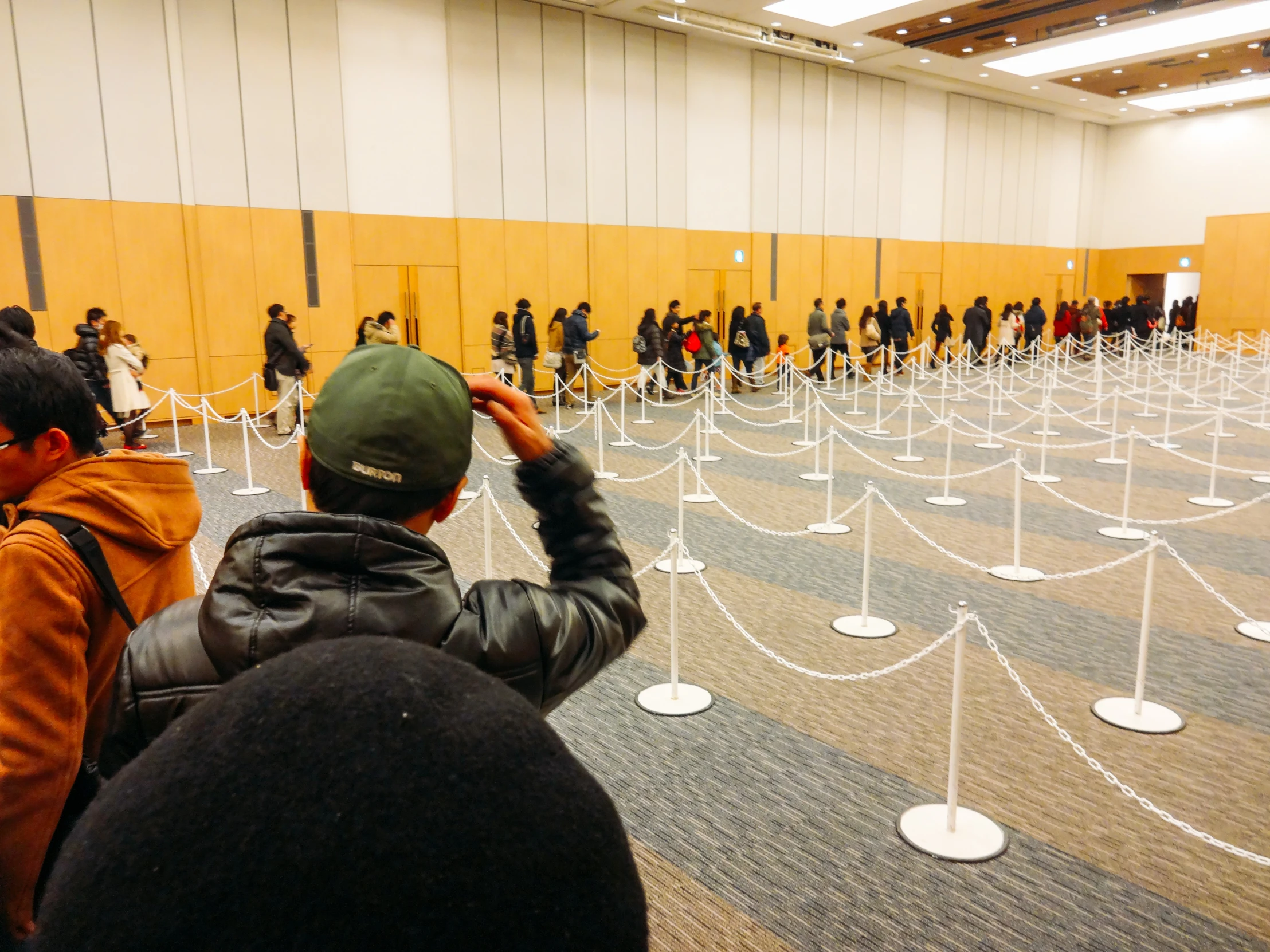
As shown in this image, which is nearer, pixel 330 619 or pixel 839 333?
pixel 330 619

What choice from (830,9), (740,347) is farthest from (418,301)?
(830,9)

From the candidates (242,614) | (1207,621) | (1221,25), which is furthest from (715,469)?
(1221,25)

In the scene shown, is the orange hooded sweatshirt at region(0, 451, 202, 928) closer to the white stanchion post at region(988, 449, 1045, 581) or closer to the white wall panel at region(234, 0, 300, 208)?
the white stanchion post at region(988, 449, 1045, 581)

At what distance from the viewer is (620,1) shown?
19125mm

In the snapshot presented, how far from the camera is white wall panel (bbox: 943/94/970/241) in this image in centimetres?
2862

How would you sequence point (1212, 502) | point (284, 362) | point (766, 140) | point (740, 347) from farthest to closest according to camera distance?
point (766, 140) < point (740, 347) < point (284, 362) < point (1212, 502)

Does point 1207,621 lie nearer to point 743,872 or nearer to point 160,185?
point 743,872

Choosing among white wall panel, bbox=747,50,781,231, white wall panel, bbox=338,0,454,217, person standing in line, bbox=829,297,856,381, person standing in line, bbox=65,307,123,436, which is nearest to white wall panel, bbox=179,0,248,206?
white wall panel, bbox=338,0,454,217

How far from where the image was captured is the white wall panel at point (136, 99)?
48.6ft

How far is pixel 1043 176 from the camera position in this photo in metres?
32.0

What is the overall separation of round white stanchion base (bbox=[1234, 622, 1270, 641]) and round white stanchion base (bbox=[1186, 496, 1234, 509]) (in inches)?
160

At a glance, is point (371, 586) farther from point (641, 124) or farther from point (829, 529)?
point (641, 124)

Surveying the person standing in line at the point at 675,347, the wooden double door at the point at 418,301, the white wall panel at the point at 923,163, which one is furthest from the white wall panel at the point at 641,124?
the white wall panel at the point at 923,163

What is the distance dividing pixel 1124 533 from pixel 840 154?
19.4m
